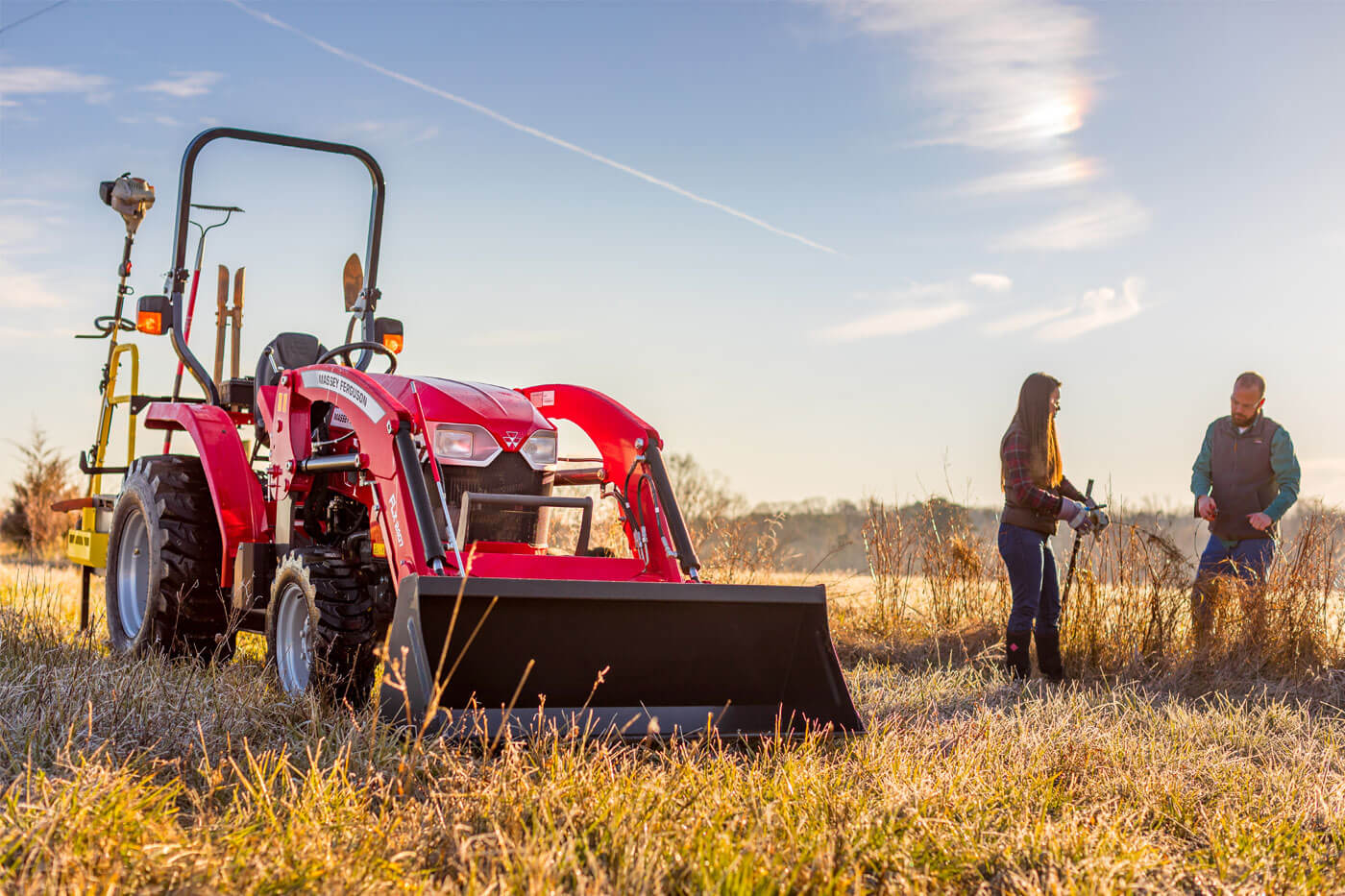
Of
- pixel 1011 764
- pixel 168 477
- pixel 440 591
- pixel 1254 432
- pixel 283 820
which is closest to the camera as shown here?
pixel 283 820

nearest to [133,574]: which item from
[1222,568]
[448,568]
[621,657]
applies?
[448,568]

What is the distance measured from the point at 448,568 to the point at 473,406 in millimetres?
885

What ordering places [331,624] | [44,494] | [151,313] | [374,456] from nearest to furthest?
[331,624], [374,456], [151,313], [44,494]

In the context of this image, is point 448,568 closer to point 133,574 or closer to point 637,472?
point 637,472

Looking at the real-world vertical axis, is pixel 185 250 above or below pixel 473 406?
above

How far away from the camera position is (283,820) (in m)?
2.86

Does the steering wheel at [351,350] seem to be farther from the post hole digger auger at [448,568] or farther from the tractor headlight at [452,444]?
the tractor headlight at [452,444]


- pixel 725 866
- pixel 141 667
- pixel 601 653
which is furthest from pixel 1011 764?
pixel 141 667

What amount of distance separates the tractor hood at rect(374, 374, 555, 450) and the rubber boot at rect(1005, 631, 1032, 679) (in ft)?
9.75

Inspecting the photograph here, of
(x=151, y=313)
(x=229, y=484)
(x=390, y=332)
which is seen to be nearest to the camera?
(x=229, y=484)

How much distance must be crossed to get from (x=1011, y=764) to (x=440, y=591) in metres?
1.92

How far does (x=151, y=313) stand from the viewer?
19.0ft

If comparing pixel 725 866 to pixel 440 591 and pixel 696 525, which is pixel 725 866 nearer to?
pixel 440 591

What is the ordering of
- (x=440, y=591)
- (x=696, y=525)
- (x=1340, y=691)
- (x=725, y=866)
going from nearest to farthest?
(x=725, y=866), (x=440, y=591), (x=1340, y=691), (x=696, y=525)
